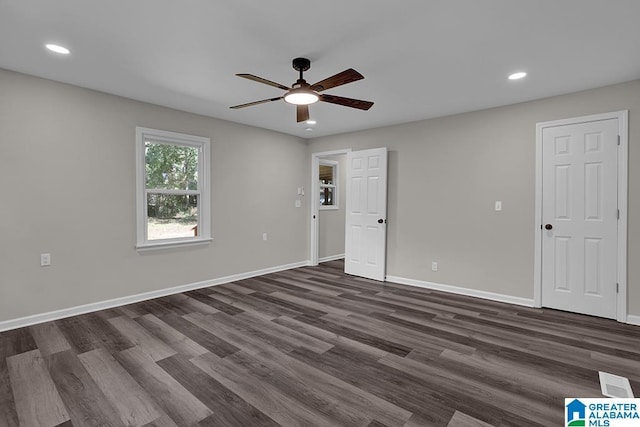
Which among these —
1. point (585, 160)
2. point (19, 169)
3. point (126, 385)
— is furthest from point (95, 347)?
point (585, 160)

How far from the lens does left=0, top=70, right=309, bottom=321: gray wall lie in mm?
3125

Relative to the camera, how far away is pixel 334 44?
2.51m

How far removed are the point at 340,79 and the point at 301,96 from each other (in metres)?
0.41

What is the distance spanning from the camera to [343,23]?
222cm

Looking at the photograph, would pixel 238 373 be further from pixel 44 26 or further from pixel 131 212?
pixel 44 26

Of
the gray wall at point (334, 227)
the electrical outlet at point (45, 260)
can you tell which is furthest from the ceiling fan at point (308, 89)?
the gray wall at point (334, 227)

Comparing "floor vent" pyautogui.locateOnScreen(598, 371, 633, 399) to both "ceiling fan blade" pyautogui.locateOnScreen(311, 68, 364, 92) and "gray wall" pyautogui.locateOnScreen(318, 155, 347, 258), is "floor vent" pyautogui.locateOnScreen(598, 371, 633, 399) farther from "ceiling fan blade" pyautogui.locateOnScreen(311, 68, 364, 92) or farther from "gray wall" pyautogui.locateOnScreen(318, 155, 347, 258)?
"gray wall" pyautogui.locateOnScreen(318, 155, 347, 258)

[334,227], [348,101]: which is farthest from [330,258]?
[348,101]

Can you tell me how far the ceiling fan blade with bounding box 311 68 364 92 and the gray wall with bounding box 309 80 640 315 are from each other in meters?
2.58

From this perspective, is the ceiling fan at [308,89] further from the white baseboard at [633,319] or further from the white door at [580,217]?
the white baseboard at [633,319]

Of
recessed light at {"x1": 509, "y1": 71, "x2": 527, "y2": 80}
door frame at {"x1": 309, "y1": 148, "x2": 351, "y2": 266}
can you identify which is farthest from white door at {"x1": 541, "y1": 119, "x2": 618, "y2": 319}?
door frame at {"x1": 309, "y1": 148, "x2": 351, "y2": 266}

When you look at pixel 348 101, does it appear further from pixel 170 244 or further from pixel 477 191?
pixel 170 244

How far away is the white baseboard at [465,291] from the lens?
154 inches

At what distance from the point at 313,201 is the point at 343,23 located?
4.09 metres
